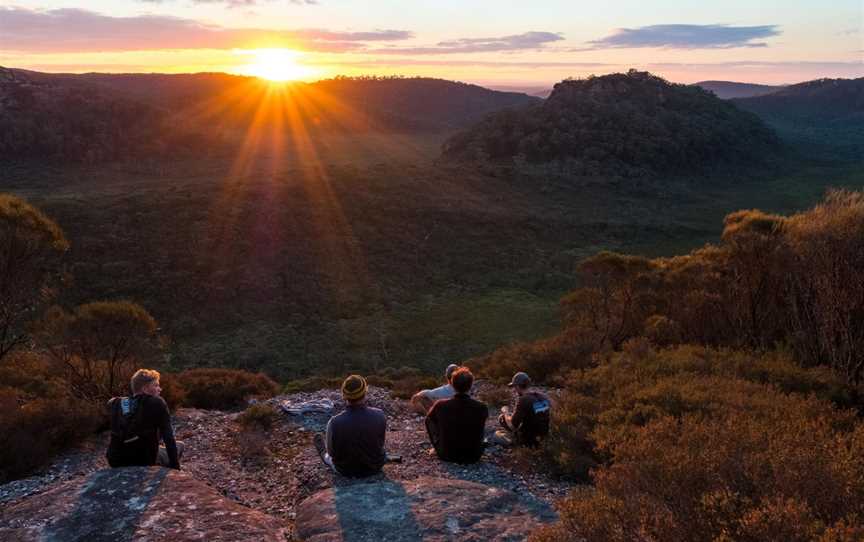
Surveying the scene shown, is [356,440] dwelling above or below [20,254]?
below

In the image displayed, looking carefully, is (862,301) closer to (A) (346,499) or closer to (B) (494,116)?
(A) (346,499)

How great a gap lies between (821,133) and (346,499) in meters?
93.7

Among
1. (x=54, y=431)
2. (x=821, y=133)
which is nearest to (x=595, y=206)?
(x=54, y=431)

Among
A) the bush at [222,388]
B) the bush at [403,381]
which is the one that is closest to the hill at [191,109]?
the bush at [222,388]

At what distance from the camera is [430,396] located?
31.1 ft

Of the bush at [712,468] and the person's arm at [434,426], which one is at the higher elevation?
the bush at [712,468]

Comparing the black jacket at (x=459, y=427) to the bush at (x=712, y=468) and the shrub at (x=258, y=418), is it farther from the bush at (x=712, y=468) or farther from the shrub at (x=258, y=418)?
the shrub at (x=258, y=418)

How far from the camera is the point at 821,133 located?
81.2 meters

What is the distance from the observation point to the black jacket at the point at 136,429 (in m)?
5.96

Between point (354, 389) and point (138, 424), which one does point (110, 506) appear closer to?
point (138, 424)

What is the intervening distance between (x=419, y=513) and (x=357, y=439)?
4.27 ft

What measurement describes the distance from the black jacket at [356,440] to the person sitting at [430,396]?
2518 mm

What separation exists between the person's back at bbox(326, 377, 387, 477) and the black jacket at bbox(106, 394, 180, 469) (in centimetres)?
163

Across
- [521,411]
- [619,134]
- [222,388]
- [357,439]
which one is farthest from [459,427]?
[619,134]
